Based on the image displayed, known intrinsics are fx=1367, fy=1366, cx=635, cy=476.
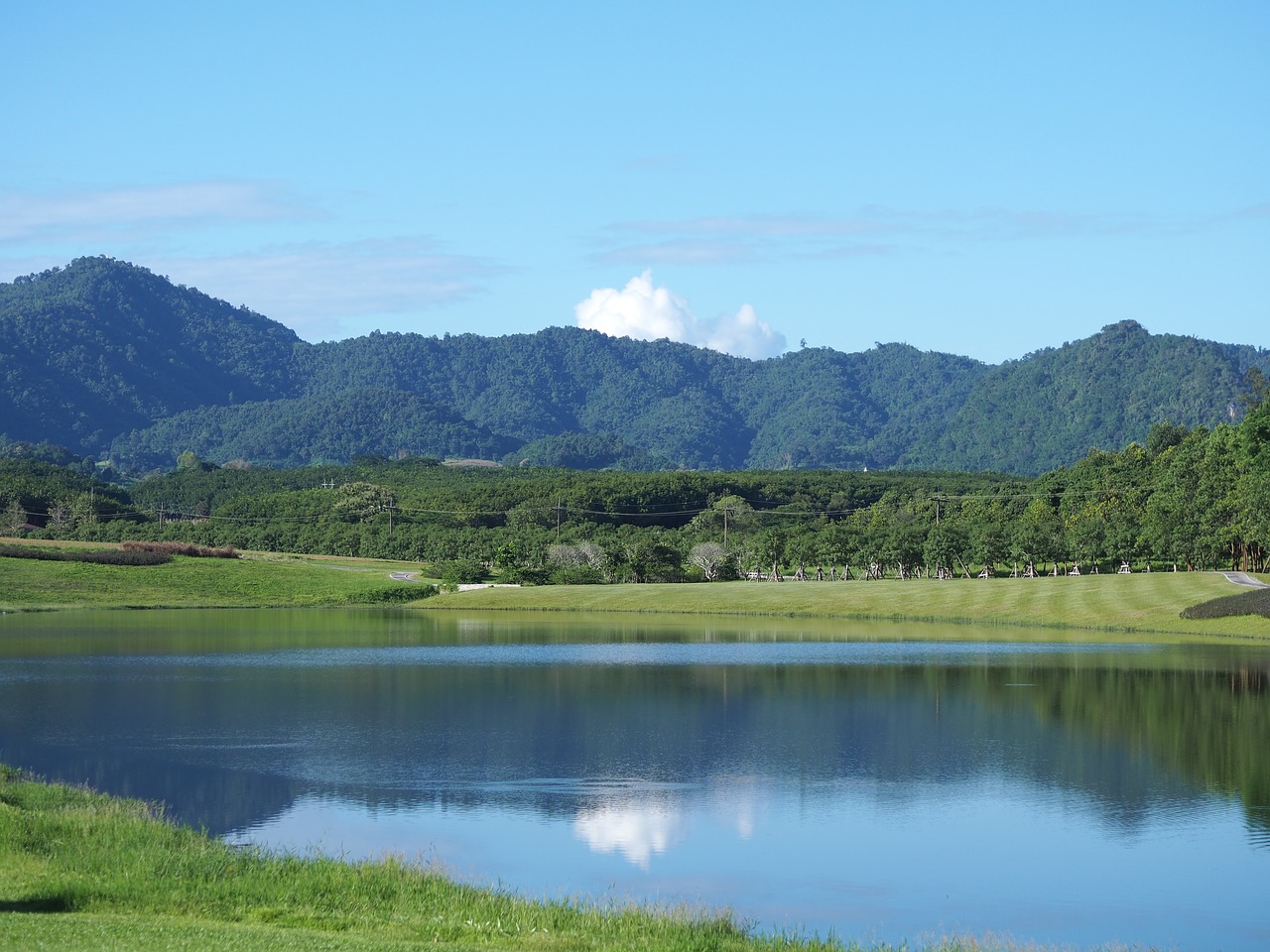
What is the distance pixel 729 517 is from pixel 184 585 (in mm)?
64081

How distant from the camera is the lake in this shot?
61.3 feet

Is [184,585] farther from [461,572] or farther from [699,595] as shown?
[699,595]

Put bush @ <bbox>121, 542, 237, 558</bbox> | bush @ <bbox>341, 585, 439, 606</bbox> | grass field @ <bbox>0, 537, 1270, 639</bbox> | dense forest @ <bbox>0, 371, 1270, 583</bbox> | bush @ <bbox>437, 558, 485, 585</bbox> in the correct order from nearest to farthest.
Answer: grass field @ <bbox>0, 537, 1270, 639</bbox>
dense forest @ <bbox>0, 371, 1270, 583</bbox>
bush @ <bbox>341, 585, 439, 606</bbox>
bush @ <bbox>121, 542, 237, 558</bbox>
bush @ <bbox>437, 558, 485, 585</bbox>

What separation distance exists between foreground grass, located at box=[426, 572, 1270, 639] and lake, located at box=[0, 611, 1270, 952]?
12096mm

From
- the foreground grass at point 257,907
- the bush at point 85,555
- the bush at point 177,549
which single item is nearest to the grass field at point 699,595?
the bush at point 85,555

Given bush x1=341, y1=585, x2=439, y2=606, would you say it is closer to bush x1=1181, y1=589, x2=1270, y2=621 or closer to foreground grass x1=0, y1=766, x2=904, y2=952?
bush x1=1181, y1=589, x2=1270, y2=621

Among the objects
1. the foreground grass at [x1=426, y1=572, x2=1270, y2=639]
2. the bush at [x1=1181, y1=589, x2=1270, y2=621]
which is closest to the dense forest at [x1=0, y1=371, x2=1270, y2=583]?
the foreground grass at [x1=426, y1=572, x2=1270, y2=639]

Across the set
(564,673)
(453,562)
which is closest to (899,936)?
(564,673)

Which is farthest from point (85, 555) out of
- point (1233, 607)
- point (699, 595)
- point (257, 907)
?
point (257, 907)

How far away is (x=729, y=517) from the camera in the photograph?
13400cm

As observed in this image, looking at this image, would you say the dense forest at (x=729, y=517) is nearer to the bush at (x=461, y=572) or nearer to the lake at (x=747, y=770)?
the bush at (x=461, y=572)

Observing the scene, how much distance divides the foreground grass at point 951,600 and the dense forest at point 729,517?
21.5 feet

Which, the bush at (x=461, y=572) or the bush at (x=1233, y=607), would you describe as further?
the bush at (x=461, y=572)

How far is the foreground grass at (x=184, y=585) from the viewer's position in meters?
74.6
